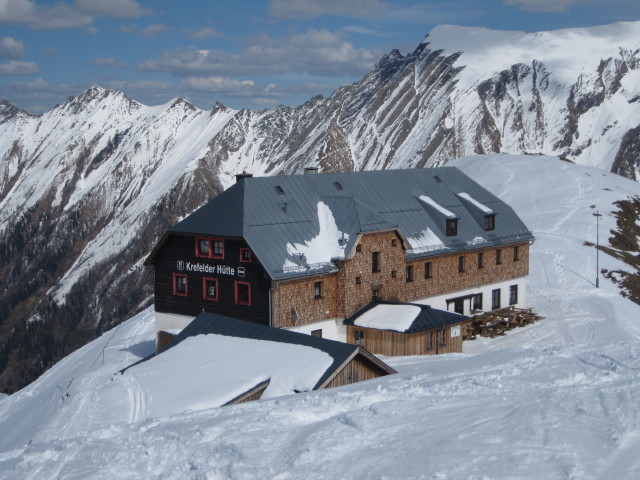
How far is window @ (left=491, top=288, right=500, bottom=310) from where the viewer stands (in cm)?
5059

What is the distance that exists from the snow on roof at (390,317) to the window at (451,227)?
787 centimetres

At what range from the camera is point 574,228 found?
242 ft

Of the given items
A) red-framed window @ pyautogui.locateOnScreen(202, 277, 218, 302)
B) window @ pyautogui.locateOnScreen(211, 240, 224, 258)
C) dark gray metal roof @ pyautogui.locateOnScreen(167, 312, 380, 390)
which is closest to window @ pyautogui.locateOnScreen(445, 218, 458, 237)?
window @ pyautogui.locateOnScreen(211, 240, 224, 258)

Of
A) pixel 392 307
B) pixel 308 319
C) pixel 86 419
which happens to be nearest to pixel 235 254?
pixel 308 319

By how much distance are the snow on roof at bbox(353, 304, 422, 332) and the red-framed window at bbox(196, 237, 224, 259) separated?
7.90m

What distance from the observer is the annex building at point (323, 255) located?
39625mm

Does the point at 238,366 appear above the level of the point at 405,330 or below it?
above

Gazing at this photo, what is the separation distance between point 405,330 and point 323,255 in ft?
19.3

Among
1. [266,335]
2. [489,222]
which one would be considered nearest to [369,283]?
[266,335]

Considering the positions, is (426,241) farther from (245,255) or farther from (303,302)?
(245,255)

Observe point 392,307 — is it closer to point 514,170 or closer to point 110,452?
point 110,452

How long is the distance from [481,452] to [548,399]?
4390mm

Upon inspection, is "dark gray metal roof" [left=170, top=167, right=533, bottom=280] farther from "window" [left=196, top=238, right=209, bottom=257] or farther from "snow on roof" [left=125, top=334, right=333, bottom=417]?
"snow on roof" [left=125, top=334, right=333, bottom=417]

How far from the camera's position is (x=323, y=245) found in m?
41.5
